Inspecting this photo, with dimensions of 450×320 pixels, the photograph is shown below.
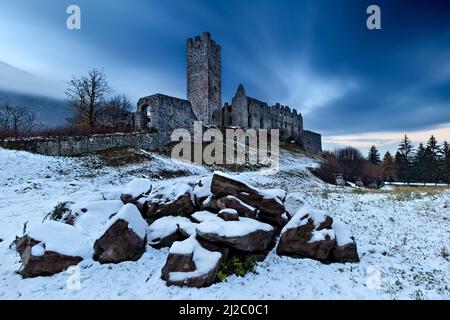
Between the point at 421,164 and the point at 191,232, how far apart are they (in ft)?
246

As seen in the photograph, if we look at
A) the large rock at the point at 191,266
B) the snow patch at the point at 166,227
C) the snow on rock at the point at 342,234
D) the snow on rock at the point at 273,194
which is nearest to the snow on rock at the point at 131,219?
the snow patch at the point at 166,227

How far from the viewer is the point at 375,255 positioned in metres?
7.79

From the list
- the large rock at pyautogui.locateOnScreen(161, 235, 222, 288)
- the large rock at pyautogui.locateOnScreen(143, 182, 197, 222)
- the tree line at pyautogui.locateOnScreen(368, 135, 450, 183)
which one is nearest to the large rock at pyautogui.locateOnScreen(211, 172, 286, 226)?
the large rock at pyautogui.locateOnScreen(143, 182, 197, 222)

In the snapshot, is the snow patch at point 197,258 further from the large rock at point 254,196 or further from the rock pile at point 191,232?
the large rock at point 254,196

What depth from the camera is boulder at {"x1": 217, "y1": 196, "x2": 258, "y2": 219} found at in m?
7.81

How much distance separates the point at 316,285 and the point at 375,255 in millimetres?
3166

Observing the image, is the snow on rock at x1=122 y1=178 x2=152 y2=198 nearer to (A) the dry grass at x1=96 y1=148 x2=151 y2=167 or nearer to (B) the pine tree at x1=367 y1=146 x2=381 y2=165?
(A) the dry grass at x1=96 y1=148 x2=151 y2=167

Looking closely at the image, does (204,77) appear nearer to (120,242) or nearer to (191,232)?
(191,232)

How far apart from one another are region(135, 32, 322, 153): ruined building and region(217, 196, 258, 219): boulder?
23083mm

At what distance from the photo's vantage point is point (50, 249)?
621cm

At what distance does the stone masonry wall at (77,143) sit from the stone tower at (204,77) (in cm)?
1964

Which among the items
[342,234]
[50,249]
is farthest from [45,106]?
[342,234]
